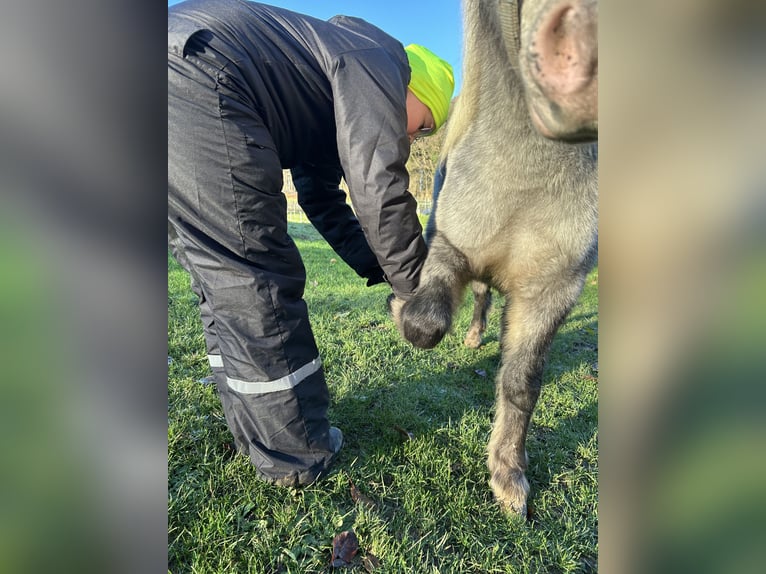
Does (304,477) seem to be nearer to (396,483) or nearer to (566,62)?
(396,483)

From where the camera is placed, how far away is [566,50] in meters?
0.81

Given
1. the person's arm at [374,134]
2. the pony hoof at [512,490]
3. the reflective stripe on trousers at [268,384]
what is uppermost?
the person's arm at [374,134]

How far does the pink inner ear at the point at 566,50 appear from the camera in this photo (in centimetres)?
74

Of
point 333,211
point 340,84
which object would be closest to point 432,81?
point 340,84

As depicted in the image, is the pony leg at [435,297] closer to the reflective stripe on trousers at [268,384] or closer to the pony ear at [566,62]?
the reflective stripe on trousers at [268,384]

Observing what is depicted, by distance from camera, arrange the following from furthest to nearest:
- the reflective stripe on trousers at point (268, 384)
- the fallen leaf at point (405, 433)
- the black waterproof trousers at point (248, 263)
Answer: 1. the fallen leaf at point (405, 433)
2. the reflective stripe on trousers at point (268, 384)
3. the black waterproof trousers at point (248, 263)

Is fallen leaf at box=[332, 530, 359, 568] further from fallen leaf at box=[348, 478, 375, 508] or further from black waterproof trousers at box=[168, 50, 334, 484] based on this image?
black waterproof trousers at box=[168, 50, 334, 484]

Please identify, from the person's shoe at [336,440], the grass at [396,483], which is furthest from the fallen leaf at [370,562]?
the person's shoe at [336,440]
